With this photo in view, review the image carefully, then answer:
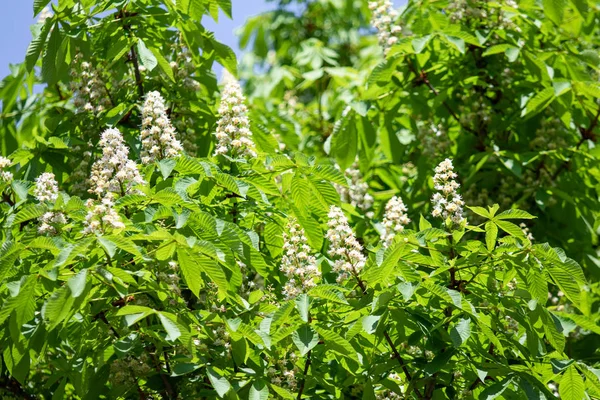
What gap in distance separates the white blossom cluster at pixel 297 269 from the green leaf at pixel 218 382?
1.39 feet

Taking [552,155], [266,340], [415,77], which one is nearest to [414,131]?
[415,77]

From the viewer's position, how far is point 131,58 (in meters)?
4.00

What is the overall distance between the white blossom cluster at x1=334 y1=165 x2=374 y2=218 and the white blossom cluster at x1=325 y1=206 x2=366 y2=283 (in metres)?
1.50

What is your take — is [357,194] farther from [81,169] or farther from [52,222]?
[52,222]

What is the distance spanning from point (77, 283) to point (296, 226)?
988mm

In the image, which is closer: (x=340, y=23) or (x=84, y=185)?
(x=84, y=185)

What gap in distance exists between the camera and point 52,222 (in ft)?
9.57

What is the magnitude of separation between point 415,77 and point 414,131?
33 centimetres

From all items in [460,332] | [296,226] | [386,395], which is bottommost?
[386,395]

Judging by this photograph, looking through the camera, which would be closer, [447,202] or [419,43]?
[447,202]

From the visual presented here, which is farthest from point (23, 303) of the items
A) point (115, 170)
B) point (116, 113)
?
point (116, 113)

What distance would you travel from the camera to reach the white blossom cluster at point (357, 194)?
462 centimetres

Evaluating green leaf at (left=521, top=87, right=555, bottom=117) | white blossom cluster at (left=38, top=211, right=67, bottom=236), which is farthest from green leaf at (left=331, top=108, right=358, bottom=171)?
white blossom cluster at (left=38, top=211, right=67, bottom=236)

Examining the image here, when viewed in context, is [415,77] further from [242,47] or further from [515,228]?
[242,47]
